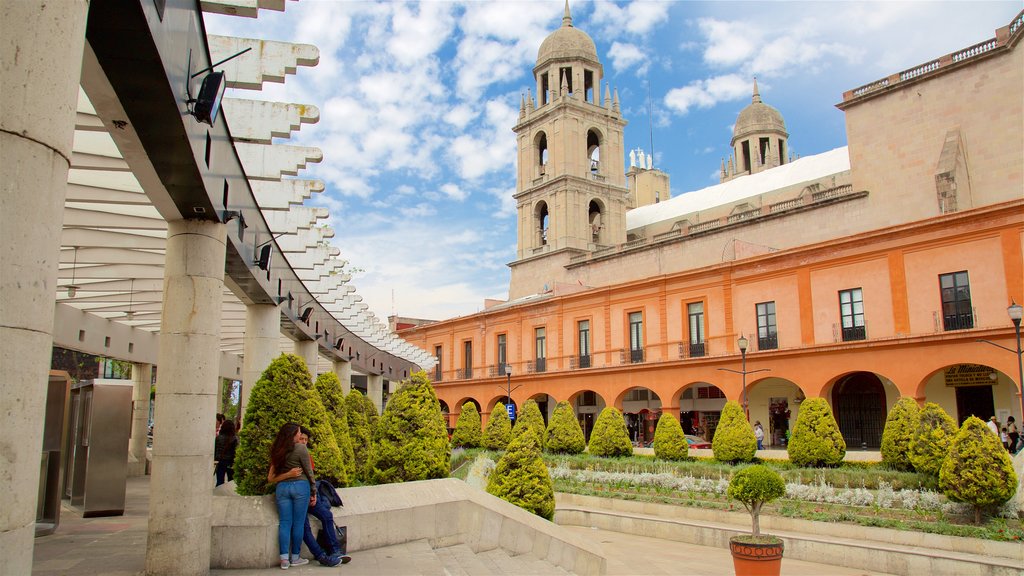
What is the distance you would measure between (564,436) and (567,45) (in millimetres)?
32605

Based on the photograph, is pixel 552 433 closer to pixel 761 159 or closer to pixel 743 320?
pixel 743 320

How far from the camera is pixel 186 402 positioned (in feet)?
23.5

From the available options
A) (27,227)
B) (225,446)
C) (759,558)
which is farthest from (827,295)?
(27,227)

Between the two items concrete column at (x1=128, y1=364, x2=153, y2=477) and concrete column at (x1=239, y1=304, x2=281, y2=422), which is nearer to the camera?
concrete column at (x1=239, y1=304, x2=281, y2=422)

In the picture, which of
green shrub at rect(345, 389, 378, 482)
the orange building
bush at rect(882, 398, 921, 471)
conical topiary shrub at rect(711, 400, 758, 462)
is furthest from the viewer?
the orange building

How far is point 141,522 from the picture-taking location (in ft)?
35.7

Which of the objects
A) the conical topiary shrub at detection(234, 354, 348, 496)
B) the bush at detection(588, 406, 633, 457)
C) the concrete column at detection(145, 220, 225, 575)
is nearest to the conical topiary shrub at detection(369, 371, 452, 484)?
the conical topiary shrub at detection(234, 354, 348, 496)

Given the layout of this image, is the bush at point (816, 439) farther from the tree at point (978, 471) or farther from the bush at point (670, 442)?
the tree at point (978, 471)

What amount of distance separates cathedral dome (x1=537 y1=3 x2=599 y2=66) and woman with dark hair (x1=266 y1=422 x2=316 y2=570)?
4482 centimetres

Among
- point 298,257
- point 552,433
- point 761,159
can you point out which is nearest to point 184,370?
point 298,257

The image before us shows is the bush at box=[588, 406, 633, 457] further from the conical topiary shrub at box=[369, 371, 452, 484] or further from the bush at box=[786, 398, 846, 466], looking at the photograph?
the conical topiary shrub at box=[369, 371, 452, 484]

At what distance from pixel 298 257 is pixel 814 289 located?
1921cm

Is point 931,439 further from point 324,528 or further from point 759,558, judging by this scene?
point 324,528

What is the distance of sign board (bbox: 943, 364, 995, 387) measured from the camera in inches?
907
